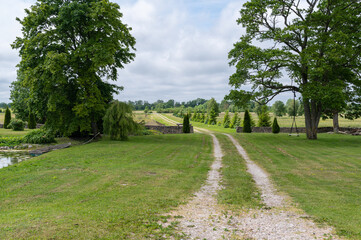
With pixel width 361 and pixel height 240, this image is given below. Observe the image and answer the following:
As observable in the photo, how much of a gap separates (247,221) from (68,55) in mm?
21278

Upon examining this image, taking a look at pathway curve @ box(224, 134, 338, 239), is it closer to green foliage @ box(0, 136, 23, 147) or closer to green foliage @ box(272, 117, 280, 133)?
green foliage @ box(0, 136, 23, 147)

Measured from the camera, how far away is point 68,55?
2225 centimetres

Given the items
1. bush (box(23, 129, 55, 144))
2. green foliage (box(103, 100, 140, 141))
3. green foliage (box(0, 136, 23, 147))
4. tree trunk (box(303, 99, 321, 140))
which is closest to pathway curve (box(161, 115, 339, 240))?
green foliage (box(103, 100, 140, 141))

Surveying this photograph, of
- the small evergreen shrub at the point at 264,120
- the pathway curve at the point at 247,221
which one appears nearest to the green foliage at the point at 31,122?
the small evergreen shrub at the point at 264,120

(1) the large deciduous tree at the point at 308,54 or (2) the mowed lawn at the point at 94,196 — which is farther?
(1) the large deciduous tree at the point at 308,54

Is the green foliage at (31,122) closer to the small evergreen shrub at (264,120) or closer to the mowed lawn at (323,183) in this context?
the mowed lawn at (323,183)

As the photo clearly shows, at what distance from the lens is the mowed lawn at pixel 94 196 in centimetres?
496

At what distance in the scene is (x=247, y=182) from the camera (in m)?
9.74

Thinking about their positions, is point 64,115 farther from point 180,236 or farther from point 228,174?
point 180,236

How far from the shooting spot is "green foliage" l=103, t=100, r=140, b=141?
75.9 feet

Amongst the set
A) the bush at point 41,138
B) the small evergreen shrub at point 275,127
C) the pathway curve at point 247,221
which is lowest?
the pathway curve at point 247,221

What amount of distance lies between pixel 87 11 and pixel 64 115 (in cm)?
936

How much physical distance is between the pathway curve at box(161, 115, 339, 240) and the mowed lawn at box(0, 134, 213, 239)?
524 millimetres

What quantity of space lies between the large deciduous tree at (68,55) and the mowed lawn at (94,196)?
380 inches
